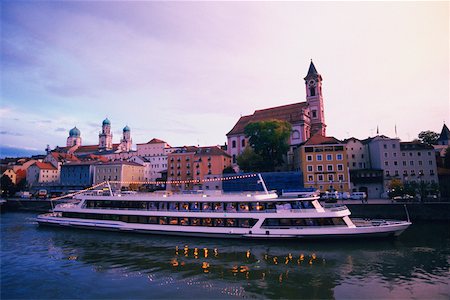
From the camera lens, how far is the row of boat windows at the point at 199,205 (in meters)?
24.8

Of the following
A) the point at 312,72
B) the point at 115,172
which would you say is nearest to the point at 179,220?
the point at 115,172

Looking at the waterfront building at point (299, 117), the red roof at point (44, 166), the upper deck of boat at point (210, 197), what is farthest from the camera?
the red roof at point (44, 166)

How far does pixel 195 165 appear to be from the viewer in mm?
68188

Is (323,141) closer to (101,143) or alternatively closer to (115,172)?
(115,172)

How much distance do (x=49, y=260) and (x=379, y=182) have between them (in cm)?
5133

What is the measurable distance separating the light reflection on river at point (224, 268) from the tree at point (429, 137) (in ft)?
196

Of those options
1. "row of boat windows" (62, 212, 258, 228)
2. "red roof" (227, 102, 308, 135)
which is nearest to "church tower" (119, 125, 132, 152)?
"red roof" (227, 102, 308, 135)

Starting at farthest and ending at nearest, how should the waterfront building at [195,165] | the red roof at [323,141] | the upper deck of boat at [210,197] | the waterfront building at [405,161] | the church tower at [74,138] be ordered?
the church tower at [74,138]
the waterfront building at [195,165]
the red roof at [323,141]
the waterfront building at [405,161]
the upper deck of boat at [210,197]

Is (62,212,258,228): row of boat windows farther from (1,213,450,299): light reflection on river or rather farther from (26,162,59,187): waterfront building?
(26,162,59,187): waterfront building

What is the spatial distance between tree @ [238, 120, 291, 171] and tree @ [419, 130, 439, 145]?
144 feet

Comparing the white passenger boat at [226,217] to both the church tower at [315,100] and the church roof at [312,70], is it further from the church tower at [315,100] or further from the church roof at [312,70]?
the church roof at [312,70]

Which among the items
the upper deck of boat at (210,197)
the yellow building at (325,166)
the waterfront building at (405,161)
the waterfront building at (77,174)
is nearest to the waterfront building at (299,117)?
the yellow building at (325,166)

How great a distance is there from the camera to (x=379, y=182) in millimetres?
51344

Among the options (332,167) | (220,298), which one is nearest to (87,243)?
(220,298)
